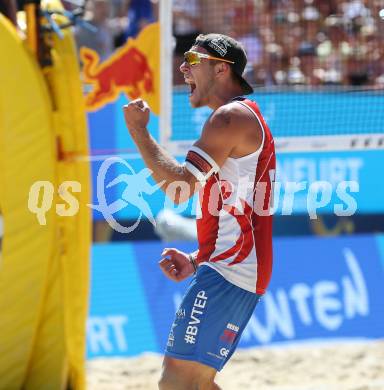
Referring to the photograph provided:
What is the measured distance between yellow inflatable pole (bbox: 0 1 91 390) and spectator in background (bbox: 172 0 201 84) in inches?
66.4

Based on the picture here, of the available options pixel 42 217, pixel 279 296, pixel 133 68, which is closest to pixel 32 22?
pixel 133 68

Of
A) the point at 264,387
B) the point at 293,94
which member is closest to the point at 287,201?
the point at 293,94

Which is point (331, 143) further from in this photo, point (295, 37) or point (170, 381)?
point (170, 381)

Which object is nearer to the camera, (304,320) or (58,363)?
(58,363)

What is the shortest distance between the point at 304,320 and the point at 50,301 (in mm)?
2415

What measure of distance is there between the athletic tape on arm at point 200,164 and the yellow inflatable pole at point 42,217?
1.80m

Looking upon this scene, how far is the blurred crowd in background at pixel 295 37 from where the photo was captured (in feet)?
22.1

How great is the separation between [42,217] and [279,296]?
8.05 ft

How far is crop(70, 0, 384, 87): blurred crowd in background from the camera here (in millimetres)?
6742

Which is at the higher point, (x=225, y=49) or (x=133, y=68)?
(x=225, y=49)

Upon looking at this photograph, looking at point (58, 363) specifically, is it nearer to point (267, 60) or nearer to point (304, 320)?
point (304, 320)

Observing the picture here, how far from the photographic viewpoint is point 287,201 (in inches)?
271

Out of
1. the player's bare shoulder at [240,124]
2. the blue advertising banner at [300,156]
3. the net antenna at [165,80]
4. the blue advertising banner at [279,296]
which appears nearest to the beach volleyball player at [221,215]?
the player's bare shoulder at [240,124]

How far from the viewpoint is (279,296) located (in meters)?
7.00
